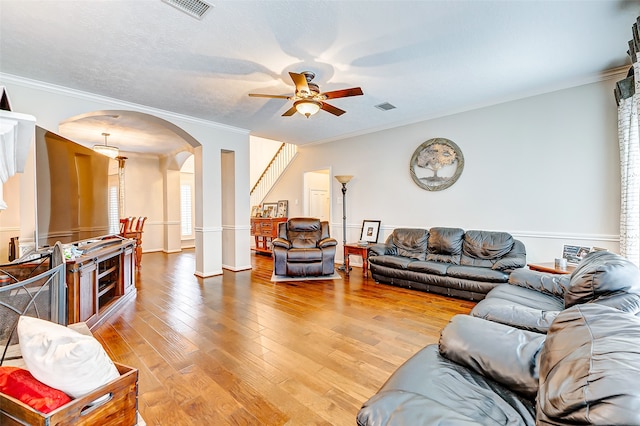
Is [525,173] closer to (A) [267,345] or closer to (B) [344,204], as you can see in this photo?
(B) [344,204]

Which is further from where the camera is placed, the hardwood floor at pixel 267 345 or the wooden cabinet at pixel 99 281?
the wooden cabinet at pixel 99 281

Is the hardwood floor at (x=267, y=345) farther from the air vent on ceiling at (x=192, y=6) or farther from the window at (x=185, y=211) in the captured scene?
the window at (x=185, y=211)

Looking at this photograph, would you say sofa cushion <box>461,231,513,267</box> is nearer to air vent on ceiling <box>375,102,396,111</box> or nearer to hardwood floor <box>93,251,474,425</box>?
hardwood floor <box>93,251,474,425</box>

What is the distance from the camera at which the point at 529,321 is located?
5.83 ft

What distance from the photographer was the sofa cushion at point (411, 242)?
4602 millimetres

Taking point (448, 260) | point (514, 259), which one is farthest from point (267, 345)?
point (514, 259)

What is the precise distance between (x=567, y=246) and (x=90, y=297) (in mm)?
5434

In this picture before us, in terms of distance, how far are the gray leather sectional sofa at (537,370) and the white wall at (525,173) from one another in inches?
88.9

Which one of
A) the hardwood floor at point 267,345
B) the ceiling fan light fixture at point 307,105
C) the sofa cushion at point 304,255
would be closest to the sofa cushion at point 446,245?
the hardwood floor at point 267,345

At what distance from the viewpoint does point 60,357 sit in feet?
3.19

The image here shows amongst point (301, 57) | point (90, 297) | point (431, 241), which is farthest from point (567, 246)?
point (90, 297)

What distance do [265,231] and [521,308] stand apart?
603 cm

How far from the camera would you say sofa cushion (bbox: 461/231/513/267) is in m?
3.88

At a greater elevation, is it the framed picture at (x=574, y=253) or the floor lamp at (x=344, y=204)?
the floor lamp at (x=344, y=204)
